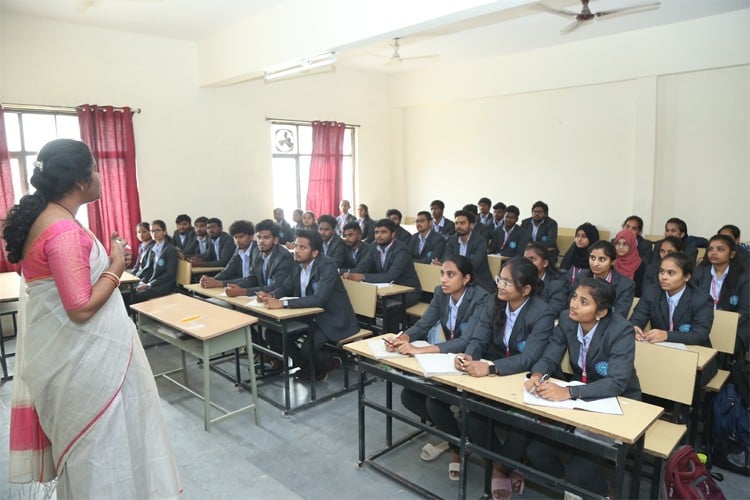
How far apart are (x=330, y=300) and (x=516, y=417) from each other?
6.80ft

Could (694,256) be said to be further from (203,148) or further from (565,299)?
(203,148)

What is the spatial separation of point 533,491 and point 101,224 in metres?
5.78

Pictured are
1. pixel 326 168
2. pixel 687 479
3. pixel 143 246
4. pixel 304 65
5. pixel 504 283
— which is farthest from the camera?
pixel 326 168

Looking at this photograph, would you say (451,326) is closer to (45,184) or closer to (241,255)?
(45,184)

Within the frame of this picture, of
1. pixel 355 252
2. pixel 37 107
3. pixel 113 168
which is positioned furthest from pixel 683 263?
pixel 37 107

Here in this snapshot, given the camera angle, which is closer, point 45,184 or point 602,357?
point 45,184

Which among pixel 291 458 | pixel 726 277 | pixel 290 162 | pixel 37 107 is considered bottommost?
pixel 291 458

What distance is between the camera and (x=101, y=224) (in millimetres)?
6285

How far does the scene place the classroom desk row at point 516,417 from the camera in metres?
1.93

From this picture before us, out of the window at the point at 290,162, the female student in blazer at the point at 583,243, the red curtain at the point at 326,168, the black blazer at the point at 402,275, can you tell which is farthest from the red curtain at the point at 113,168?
the female student in blazer at the point at 583,243

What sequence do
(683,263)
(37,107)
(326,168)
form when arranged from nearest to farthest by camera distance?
(683,263) → (37,107) → (326,168)

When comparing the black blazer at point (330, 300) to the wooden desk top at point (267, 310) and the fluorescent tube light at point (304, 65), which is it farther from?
the fluorescent tube light at point (304, 65)

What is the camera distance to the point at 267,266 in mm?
4566

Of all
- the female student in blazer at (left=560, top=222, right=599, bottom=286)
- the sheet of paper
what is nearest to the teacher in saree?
the sheet of paper
